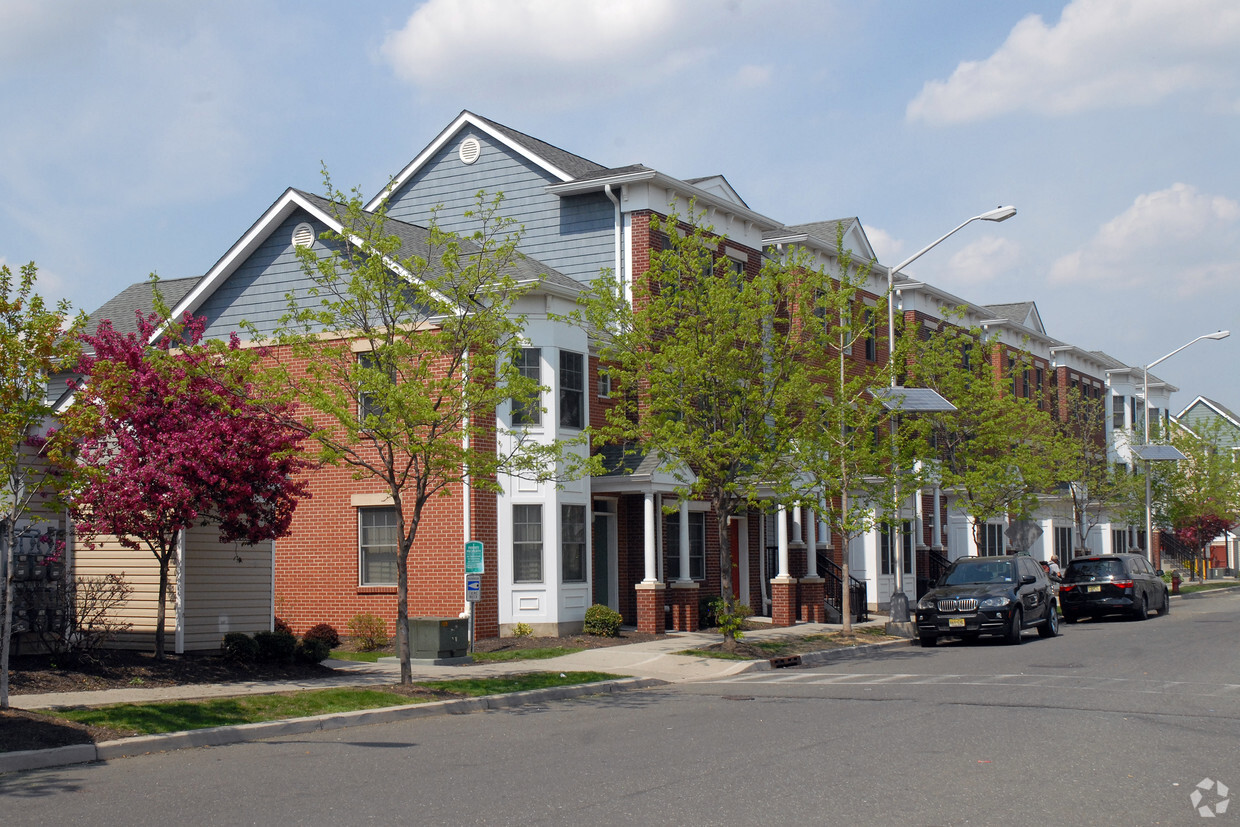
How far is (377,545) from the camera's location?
953 inches

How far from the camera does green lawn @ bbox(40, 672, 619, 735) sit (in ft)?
38.9

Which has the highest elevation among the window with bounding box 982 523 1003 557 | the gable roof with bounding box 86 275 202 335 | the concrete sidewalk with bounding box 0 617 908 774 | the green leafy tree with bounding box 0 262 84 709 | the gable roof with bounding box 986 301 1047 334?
the gable roof with bounding box 986 301 1047 334

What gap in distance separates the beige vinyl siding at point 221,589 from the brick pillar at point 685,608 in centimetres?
903

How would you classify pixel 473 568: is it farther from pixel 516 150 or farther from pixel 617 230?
pixel 516 150

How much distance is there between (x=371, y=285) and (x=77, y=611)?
20.2 feet

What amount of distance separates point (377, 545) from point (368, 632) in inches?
74.9

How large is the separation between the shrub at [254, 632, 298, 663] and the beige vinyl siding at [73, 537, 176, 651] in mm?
1850

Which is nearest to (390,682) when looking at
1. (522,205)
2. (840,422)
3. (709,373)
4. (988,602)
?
(709,373)

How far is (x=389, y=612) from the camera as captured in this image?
77.8ft

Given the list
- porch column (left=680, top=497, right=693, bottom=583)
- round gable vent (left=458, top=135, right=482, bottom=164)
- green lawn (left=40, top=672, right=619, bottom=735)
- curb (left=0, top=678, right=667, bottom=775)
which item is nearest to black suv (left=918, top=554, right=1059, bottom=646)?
porch column (left=680, top=497, right=693, bottom=583)

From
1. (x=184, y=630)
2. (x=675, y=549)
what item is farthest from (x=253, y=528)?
(x=675, y=549)

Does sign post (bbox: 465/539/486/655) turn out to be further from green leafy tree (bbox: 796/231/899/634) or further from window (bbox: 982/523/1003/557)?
window (bbox: 982/523/1003/557)

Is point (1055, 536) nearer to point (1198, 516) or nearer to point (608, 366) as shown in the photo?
point (1198, 516)

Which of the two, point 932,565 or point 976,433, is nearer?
point 976,433
